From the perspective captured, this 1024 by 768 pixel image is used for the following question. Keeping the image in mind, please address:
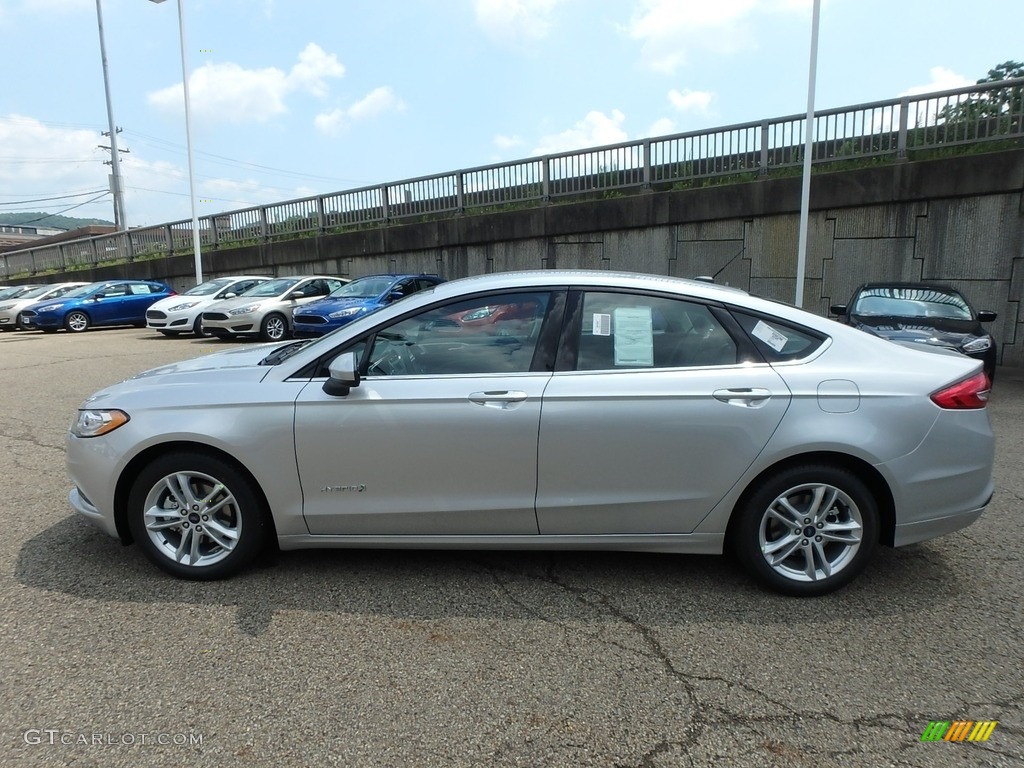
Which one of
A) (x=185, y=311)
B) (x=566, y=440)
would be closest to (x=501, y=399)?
(x=566, y=440)

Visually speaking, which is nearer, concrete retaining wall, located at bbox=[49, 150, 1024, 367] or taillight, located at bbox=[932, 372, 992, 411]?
taillight, located at bbox=[932, 372, 992, 411]

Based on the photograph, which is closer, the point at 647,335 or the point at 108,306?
the point at 647,335

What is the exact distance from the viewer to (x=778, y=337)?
135 inches

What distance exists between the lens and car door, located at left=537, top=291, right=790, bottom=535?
10.6 feet

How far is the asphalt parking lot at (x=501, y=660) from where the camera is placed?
236 centimetres

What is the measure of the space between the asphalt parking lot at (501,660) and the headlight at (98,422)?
0.77 meters

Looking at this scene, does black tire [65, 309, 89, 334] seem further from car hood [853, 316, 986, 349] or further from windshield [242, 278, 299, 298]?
car hood [853, 316, 986, 349]

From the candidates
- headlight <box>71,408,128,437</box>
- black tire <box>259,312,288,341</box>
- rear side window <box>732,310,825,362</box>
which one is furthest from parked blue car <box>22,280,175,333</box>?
rear side window <box>732,310,825,362</box>

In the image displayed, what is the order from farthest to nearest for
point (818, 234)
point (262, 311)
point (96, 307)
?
point (96, 307) → point (262, 311) → point (818, 234)

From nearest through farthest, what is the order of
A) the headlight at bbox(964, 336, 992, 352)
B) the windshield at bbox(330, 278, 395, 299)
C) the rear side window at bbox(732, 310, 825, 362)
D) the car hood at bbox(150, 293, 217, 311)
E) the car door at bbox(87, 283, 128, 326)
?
1. the rear side window at bbox(732, 310, 825, 362)
2. the headlight at bbox(964, 336, 992, 352)
3. the windshield at bbox(330, 278, 395, 299)
4. the car hood at bbox(150, 293, 217, 311)
5. the car door at bbox(87, 283, 128, 326)

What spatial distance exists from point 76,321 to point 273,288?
25.2ft

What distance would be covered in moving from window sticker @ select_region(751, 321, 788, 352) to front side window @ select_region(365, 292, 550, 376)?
1055mm

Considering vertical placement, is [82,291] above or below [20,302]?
above

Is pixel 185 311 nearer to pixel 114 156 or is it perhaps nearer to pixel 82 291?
pixel 82 291
